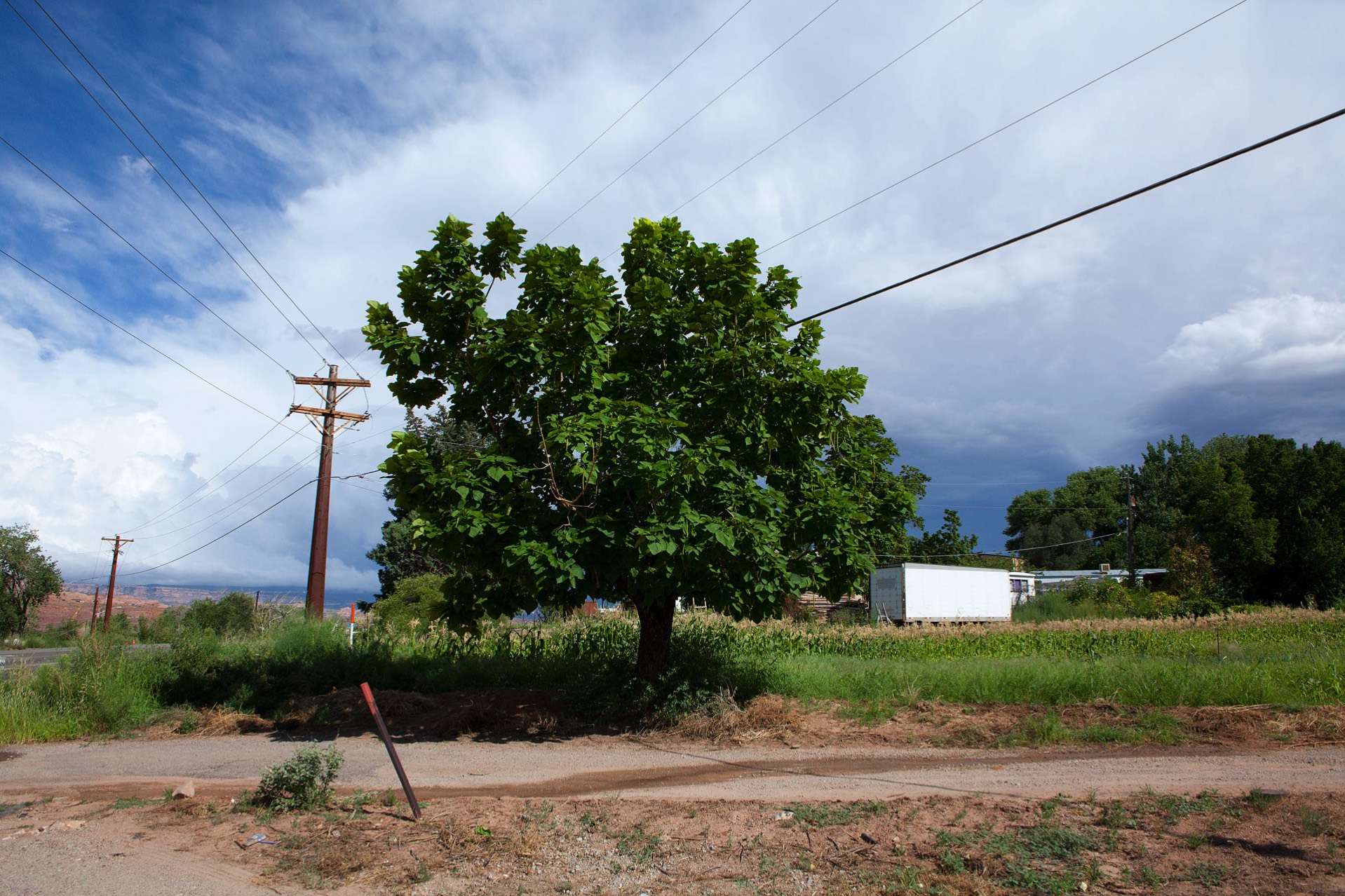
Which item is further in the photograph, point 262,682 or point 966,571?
point 966,571

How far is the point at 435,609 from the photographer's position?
10.7 metres

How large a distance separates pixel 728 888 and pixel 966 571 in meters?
32.4

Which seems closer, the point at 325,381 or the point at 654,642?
the point at 654,642

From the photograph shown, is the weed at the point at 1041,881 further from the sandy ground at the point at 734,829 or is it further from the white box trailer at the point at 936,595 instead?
the white box trailer at the point at 936,595

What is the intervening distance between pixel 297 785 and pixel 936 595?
3033 cm

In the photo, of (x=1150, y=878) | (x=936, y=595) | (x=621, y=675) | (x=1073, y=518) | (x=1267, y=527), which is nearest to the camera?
(x=1150, y=878)

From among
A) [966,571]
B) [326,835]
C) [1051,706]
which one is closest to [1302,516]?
[966,571]

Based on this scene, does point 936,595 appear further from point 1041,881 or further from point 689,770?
point 1041,881

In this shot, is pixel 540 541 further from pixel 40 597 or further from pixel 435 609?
pixel 40 597

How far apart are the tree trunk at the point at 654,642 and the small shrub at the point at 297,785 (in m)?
5.23

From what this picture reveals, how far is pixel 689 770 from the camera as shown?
8.44 metres

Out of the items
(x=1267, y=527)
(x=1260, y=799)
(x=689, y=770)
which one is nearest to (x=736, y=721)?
(x=689, y=770)

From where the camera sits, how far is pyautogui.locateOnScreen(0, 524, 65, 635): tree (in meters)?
46.3

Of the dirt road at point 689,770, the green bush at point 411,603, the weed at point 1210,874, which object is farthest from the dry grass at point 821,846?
the green bush at point 411,603
